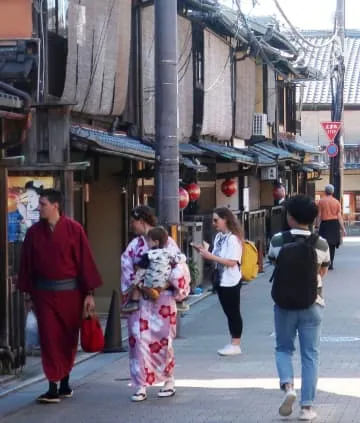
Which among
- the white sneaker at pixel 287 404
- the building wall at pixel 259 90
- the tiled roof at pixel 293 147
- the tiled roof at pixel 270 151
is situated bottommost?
the white sneaker at pixel 287 404

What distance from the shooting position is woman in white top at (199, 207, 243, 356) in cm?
1180

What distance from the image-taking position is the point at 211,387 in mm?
9938

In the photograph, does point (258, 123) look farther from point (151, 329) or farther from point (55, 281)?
point (55, 281)

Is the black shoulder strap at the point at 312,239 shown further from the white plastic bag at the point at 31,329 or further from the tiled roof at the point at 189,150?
the tiled roof at the point at 189,150

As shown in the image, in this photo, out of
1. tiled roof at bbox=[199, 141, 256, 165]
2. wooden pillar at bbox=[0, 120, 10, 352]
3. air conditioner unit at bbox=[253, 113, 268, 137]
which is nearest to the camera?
wooden pillar at bbox=[0, 120, 10, 352]

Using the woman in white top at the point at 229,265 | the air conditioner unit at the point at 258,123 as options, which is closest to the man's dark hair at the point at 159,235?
the woman in white top at the point at 229,265

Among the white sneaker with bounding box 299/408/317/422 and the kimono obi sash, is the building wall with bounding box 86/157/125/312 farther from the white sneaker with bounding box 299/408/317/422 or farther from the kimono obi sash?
the white sneaker with bounding box 299/408/317/422

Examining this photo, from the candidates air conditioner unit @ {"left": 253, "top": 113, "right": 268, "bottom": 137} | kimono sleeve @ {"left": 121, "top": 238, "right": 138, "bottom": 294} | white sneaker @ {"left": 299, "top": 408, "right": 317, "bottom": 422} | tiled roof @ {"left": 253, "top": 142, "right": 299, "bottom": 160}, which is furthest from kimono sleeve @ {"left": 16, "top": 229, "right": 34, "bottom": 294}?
air conditioner unit @ {"left": 253, "top": 113, "right": 268, "bottom": 137}

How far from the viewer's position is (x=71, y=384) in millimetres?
10227

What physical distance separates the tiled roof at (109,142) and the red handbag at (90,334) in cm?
422

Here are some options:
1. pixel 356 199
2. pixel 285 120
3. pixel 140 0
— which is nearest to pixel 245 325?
pixel 140 0

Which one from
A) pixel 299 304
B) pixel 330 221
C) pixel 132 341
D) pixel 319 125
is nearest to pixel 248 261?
pixel 132 341

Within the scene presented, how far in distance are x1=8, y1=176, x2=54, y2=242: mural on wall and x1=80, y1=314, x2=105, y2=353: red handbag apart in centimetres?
241

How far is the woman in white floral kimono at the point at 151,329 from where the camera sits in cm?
930
